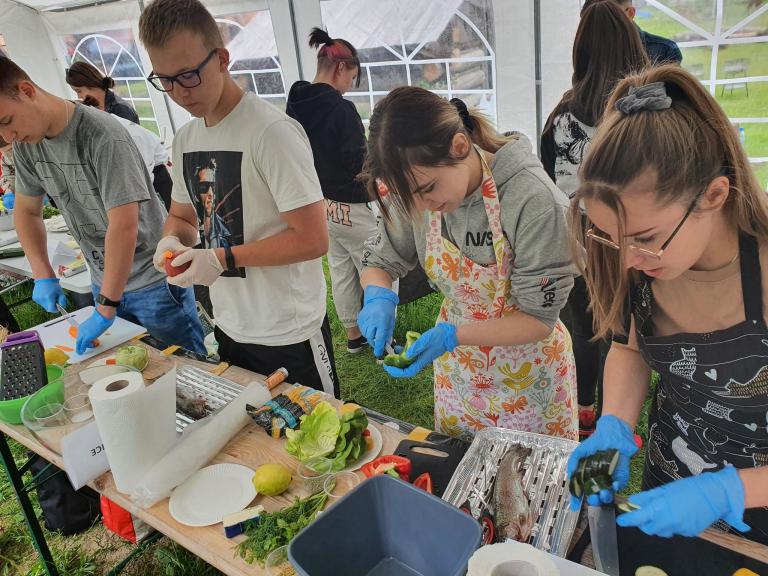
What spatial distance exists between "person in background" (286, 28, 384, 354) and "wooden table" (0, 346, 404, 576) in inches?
78.1

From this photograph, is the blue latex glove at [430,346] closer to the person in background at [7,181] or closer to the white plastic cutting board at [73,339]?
the white plastic cutting board at [73,339]

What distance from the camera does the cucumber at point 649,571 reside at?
1111 millimetres

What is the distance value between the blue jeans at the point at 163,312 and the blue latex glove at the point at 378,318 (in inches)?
51.5

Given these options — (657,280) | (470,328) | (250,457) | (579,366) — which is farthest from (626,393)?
(579,366)

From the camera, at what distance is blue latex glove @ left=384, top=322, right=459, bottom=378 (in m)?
1.72

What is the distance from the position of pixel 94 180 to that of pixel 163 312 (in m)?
0.72

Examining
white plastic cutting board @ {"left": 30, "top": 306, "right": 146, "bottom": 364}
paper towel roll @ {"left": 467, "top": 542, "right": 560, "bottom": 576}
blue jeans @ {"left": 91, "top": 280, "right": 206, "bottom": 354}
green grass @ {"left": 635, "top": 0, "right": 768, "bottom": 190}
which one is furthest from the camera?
green grass @ {"left": 635, "top": 0, "right": 768, "bottom": 190}

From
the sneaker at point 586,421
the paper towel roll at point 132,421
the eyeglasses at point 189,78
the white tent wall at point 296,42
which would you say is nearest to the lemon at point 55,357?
the paper towel roll at point 132,421

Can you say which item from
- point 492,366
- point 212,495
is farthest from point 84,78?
point 492,366

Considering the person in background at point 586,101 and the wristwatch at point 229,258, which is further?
the person in background at point 586,101

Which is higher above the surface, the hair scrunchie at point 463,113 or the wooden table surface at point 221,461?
the hair scrunchie at point 463,113

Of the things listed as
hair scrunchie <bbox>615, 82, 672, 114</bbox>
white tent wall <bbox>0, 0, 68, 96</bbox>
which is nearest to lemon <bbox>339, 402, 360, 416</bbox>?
hair scrunchie <bbox>615, 82, 672, 114</bbox>

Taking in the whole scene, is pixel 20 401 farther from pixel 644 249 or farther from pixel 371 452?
pixel 644 249

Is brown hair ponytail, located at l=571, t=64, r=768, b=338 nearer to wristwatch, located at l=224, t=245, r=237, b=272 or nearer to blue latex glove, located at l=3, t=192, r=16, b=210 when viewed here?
wristwatch, located at l=224, t=245, r=237, b=272
